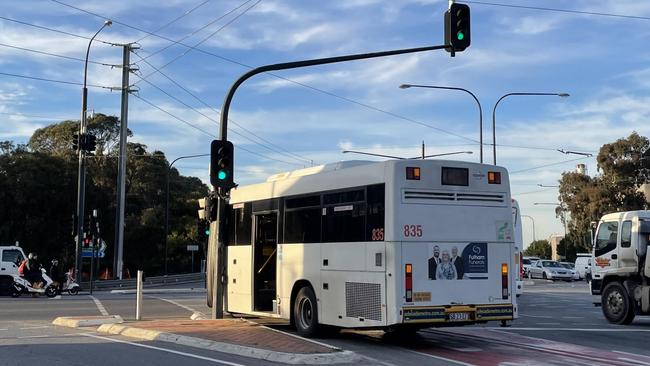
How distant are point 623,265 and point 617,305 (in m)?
1.08

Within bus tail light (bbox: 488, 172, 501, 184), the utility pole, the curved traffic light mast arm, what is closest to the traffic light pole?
the curved traffic light mast arm

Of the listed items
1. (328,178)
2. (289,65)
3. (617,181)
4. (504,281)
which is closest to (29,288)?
(289,65)

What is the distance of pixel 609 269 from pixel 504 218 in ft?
25.7

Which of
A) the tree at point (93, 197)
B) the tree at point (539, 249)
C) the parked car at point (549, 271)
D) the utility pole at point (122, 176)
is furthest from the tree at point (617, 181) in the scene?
the tree at point (539, 249)

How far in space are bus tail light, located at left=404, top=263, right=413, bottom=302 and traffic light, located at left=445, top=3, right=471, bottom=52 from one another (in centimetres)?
646

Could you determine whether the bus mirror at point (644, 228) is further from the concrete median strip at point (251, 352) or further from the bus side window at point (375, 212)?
the concrete median strip at point (251, 352)

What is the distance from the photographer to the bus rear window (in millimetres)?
11992

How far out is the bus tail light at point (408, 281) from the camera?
36.7ft

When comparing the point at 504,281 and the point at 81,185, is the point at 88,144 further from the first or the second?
the point at 504,281

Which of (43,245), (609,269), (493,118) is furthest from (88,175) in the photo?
(609,269)

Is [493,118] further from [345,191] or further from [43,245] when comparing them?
[43,245]

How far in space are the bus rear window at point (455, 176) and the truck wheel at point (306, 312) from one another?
339cm

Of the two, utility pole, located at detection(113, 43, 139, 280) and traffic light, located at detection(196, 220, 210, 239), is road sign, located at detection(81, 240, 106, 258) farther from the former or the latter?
traffic light, located at detection(196, 220, 210, 239)

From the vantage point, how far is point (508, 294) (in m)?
12.1
